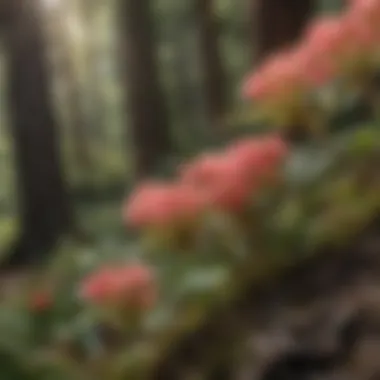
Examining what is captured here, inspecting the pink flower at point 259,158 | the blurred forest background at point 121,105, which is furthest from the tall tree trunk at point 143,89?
the pink flower at point 259,158

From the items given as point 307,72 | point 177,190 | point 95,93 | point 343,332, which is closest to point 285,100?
point 307,72

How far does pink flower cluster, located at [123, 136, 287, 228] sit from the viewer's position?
1.86 metres

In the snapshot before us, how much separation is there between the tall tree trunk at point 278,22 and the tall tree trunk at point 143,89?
1.48ft

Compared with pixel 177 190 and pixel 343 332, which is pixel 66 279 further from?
pixel 343 332

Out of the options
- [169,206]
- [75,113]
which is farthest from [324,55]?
[75,113]

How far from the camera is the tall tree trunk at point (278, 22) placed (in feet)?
8.68

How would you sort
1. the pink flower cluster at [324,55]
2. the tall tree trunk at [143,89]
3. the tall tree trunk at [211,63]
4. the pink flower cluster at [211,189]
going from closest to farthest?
the pink flower cluster at [211,189]
the pink flower cluster at [324,55]
the tall tree trunk at [143,89]
the tall tree trunk at [211,63]

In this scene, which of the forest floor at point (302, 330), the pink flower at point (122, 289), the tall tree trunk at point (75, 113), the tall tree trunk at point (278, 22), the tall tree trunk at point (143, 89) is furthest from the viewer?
the tall tree trunk at point (75, 113)

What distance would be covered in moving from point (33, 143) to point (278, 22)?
2.72 feet

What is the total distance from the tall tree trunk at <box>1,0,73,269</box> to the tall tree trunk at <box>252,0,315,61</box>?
0.66m

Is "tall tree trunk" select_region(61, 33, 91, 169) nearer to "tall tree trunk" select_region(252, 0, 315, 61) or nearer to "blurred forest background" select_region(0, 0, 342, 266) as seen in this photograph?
"blurred forest background" select_region(0, 0, 342, 266)

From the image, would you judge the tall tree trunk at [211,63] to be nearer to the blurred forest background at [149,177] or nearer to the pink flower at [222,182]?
the blurred forest background at [149,177]

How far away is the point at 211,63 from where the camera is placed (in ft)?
14.7

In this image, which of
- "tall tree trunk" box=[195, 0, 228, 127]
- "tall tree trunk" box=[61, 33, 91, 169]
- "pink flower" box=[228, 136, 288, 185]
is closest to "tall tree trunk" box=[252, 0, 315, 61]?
"tall tree trunk" box=[195, 0, 228, 127]
